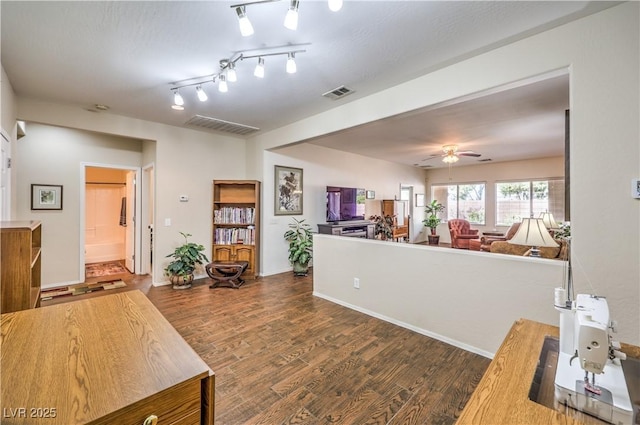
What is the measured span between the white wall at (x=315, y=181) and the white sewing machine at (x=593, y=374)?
184 inches

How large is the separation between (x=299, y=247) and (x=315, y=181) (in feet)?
5.49

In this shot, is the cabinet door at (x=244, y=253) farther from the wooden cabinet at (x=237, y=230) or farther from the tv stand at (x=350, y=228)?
the tv stand at (x=350, y=228)

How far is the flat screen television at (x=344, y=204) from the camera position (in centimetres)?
637

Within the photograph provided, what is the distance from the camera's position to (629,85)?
1.78m

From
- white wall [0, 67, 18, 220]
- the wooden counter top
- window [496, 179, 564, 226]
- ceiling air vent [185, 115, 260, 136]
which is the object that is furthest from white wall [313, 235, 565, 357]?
window [496, 179, 564, 226]

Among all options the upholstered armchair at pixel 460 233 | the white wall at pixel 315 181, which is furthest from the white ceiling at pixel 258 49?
the upholstered armchair at pixel 460 233

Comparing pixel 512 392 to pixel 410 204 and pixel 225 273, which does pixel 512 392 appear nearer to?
pixel 225 273

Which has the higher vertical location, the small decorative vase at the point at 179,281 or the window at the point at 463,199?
the window at the point at 463,199

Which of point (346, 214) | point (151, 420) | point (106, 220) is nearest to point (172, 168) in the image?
point (106, 220)

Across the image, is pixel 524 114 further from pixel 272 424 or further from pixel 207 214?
pixel 207 214

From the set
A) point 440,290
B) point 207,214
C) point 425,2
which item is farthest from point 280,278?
point 425,2

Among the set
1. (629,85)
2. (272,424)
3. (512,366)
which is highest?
(629,85)

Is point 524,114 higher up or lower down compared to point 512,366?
higher up

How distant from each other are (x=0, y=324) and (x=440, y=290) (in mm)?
3076
